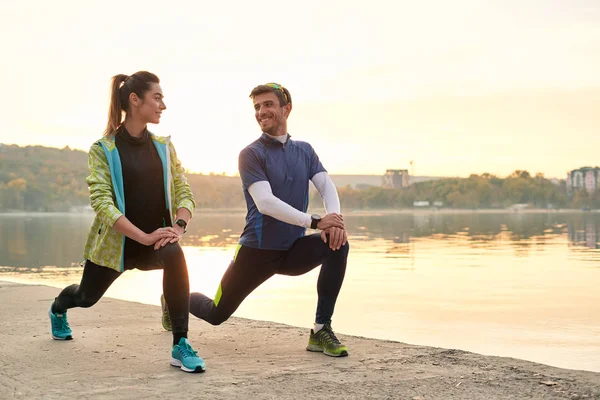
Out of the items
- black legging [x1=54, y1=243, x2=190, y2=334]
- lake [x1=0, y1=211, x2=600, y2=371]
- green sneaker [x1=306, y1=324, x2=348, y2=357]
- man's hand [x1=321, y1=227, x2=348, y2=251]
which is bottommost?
lake [x1=0, y1=211, x2=600, y2=371]

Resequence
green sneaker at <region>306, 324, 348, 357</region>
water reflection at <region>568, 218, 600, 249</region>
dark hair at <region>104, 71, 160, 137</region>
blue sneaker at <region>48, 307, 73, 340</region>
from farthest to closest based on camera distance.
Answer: water reflection at <region>568, 218, 600, 249</region>
blue sneaker at <region>48, 307, 73, 340</region>
green sneaker at <region>306, 324, 348, 357</region>
dark hair at <region>104, 71, 160, 137</region>

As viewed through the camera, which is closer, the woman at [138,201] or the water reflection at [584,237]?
the woman at [138,201]

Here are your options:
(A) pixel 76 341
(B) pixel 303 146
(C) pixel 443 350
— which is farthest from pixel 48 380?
(C) pixel 443 350

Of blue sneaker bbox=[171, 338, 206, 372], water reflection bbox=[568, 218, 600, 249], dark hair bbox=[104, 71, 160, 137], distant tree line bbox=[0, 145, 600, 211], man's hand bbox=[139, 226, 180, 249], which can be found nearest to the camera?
blue sneaker bbox=[171, 338, 206, 372]

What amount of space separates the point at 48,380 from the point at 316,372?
59.5 inches

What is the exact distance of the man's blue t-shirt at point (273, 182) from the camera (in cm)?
498

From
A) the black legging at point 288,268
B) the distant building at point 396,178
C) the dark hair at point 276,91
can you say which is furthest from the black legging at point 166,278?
the distant building at point 396,178

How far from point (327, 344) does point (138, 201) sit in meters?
1.52

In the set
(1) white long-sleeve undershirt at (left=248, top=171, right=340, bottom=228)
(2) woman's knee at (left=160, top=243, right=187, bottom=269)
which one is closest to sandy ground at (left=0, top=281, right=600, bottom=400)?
(2) woman's knee at (left=160, top=243, right=187, bottom=269)

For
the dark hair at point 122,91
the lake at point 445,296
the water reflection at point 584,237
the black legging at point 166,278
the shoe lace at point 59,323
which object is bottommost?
the lake at point 445,296

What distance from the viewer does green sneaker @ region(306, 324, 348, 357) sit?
4.88 m

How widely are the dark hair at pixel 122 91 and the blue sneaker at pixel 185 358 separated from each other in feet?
4.61

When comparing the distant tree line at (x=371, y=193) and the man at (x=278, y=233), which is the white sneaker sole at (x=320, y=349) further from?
the distant tree line at (x=371, y=193)

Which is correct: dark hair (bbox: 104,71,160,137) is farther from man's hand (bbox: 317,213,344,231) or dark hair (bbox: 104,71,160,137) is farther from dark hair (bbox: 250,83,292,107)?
man's hand (bbox: 317,213,344,231)
